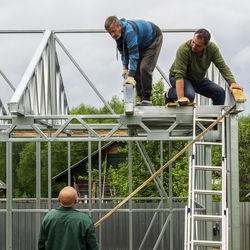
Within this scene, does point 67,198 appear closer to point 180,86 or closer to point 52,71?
point 180,86

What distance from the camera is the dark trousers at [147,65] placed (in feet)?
32.5

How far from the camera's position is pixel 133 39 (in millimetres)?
9305

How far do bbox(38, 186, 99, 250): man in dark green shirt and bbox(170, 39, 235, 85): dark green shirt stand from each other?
421 cm

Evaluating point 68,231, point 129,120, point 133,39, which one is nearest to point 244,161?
point 129,120

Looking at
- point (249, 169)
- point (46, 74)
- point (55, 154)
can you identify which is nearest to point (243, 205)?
point (46, 74)

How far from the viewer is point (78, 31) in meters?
14.1

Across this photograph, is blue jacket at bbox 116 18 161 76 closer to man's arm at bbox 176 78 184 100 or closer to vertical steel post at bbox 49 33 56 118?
man's arm at bbox 176 78 184 100

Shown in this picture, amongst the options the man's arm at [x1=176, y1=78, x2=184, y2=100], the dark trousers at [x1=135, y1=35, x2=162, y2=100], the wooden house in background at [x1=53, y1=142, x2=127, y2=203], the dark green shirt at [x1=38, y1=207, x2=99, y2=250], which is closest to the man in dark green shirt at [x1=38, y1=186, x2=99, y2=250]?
the dark green shirt at [x1=38, y1=207, x2=99, y2=250]

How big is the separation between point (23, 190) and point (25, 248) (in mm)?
26373

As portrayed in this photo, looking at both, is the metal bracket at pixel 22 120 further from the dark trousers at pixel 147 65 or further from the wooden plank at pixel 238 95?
the wooden plank at pixel 238 95

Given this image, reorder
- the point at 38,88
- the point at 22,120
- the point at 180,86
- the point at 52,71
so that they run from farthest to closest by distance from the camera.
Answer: the point at 52,71
the point at 38,88
the point at 22,120
the point at 180,86

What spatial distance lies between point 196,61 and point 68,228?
4649 millimetres

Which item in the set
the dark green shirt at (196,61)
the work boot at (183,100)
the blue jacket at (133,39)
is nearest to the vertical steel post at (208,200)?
the work boot at (183,100)

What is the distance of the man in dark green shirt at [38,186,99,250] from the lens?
17.9 ft
